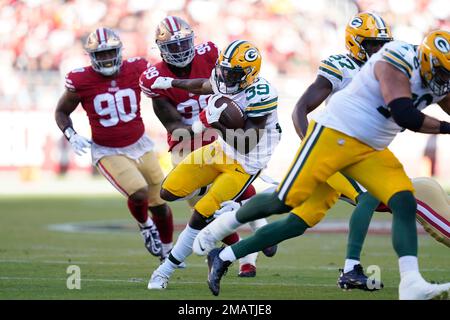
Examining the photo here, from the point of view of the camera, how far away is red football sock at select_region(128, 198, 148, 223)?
816 centimetres

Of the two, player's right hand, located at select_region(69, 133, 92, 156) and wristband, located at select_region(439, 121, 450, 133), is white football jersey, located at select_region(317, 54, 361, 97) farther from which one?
player's right hand, located at select_region(69, 133, 92, 156)

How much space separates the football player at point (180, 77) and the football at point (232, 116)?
3.31ft

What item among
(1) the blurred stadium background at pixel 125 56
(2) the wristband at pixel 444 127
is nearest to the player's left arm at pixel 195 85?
(2) the wristband at pixel 444 127

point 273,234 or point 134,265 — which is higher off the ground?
point 273,234

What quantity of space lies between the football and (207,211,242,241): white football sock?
92 centimetres

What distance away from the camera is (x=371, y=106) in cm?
523

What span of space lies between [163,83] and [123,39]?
11.5 m

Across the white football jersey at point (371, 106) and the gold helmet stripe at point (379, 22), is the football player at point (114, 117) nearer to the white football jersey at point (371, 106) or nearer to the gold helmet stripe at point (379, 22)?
the gold helmet stripe at point (379, 22)

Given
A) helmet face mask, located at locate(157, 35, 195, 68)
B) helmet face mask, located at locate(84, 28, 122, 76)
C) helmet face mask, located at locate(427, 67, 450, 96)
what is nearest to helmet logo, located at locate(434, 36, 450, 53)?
helmet face mask, located at locate(427, 67, 450, 96)

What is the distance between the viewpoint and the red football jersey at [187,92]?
7711 millimetres

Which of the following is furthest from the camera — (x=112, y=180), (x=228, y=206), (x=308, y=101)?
(x=112, y=180)

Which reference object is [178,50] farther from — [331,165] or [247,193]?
[331,165]

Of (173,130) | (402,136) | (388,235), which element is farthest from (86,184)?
(173,130)

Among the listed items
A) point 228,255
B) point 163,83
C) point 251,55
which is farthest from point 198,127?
point 228,255
